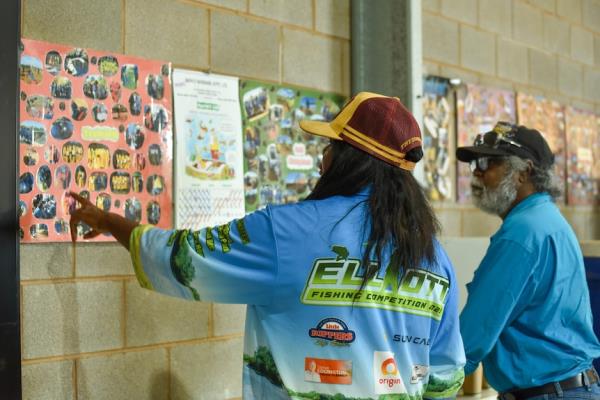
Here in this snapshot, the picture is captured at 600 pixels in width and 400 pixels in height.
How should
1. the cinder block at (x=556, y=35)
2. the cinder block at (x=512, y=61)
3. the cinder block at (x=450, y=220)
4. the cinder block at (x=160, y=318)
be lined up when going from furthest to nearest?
1. the cinder block at (x=556, y=35)
2. the cinder block at (x=512, y=61)
3. the cinder block at (x=450, y=220)
4. the cinder block at (x=160, y=318)

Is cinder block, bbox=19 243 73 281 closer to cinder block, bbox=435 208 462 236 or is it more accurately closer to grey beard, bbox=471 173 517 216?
grey beard, bbox=471 173 517 216

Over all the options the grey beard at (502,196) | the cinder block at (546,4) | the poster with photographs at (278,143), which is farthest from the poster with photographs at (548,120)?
the grey beard at (502,196)

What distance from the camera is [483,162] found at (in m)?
2.46

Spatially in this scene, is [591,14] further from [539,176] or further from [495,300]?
[495,300]

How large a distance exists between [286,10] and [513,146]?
1.00 metres

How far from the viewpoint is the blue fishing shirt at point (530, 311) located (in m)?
2.12

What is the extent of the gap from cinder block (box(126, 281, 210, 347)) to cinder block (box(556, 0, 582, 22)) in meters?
3.10

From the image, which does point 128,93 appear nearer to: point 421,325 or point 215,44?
point 215,44

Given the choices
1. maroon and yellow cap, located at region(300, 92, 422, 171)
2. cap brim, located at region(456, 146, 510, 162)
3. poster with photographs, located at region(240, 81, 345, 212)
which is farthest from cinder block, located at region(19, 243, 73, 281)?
cap brim, located at region(456, 146, 510, 162)

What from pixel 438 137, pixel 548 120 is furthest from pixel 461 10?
pixel 548 120

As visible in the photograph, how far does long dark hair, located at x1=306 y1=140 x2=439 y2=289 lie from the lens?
149 cm

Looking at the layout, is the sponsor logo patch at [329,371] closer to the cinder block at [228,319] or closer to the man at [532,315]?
the man at [532,315]

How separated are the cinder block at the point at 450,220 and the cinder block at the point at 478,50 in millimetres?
740

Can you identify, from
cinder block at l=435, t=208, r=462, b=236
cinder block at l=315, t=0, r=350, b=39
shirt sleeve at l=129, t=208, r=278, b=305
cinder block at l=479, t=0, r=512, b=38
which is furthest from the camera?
cinder block at l=479, t=0, r=512, b=38
